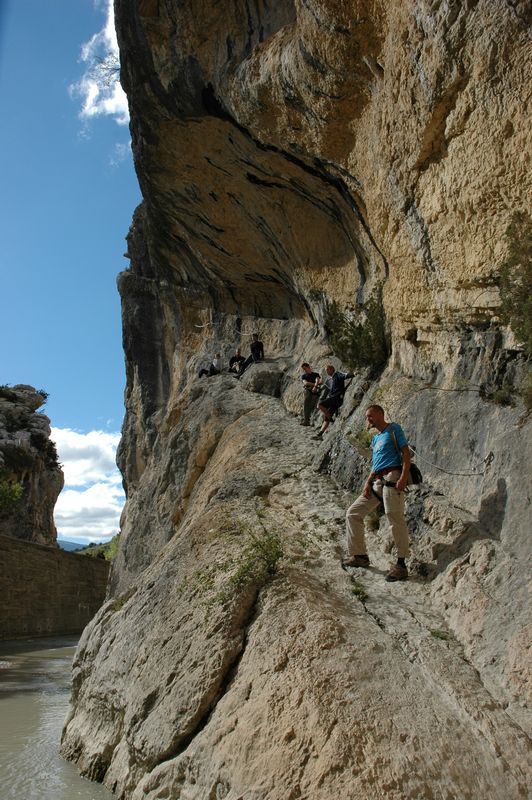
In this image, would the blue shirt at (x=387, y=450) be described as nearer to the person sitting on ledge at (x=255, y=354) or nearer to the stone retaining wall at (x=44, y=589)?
the person sitting on ledge at (x=255, y=354)

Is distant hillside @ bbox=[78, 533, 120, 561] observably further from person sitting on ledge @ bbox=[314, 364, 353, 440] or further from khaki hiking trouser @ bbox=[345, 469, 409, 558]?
khaki hiking trouser @ bbox=[345, 469, 409, 558]

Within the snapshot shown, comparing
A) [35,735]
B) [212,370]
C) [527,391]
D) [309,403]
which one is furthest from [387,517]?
[212,370]

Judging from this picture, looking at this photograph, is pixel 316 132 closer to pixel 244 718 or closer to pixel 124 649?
pixel 124 649

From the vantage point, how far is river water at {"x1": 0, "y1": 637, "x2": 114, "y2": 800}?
17.2 feet

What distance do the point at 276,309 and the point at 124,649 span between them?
1154 centimetres

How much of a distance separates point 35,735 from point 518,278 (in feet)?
23.1

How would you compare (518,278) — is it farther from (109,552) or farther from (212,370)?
(109,552)

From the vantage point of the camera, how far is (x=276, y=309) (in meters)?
16.6

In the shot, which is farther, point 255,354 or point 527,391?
point 255,354

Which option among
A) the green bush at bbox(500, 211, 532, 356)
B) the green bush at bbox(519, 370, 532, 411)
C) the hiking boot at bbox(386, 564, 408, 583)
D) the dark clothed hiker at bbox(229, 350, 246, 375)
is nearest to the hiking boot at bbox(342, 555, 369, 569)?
the hiking boot at bbox(386, 564, 408, 583)

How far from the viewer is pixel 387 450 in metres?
5.86

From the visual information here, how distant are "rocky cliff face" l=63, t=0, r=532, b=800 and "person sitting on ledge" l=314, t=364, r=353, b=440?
29cm

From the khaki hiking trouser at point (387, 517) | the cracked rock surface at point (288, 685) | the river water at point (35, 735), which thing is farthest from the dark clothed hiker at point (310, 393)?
the river water at point (35, 735)

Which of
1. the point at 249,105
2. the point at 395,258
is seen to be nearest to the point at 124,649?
the point at 395,258
